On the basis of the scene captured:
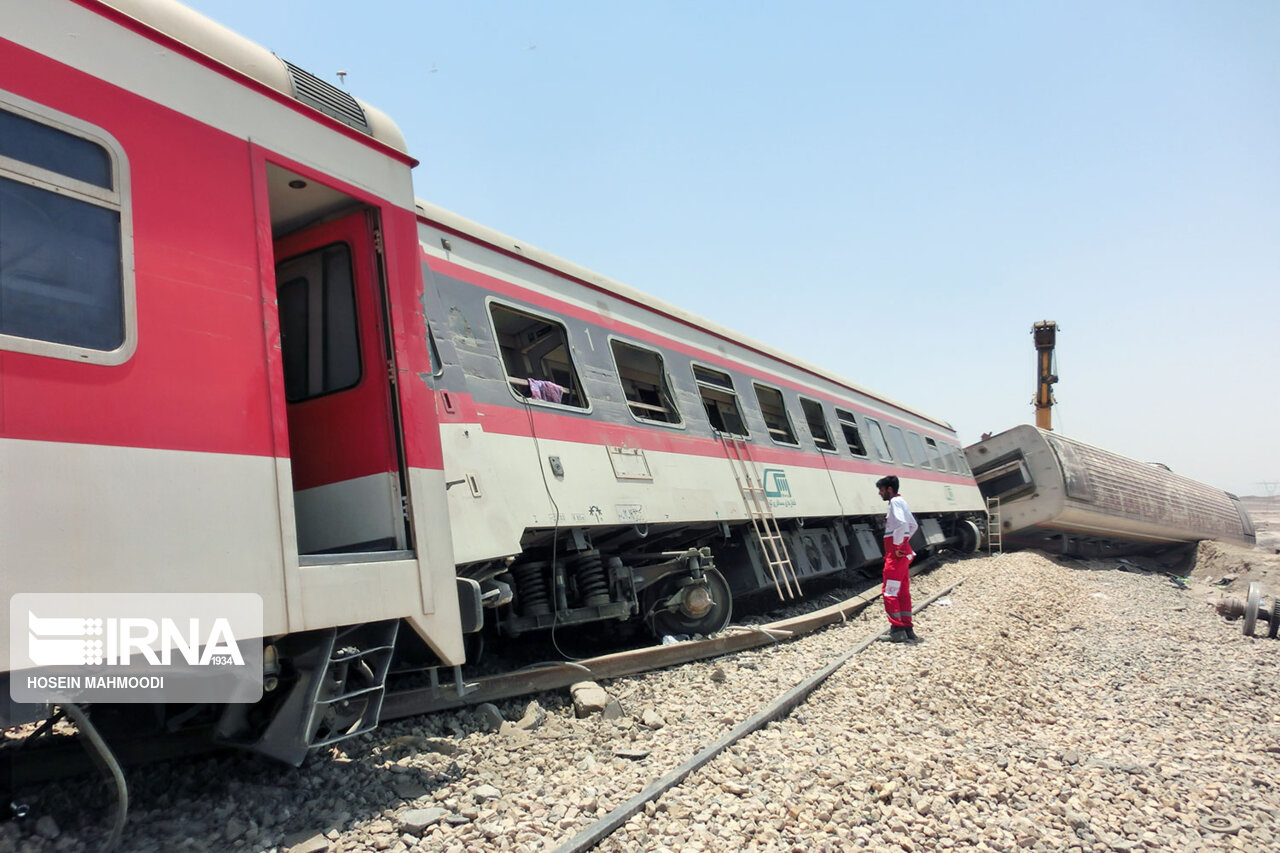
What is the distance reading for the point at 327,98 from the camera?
159 inches

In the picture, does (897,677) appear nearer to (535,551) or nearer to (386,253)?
(535,551)

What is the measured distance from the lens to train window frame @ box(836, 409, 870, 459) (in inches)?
480

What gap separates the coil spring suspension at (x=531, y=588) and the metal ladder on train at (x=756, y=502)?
2.87m

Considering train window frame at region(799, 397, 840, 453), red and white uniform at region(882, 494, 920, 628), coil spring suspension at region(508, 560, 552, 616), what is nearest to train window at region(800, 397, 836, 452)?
train window frame at region(799, 397, 840, 453)

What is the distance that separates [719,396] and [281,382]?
6181 millimetres

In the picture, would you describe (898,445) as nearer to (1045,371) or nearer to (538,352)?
(538,352)

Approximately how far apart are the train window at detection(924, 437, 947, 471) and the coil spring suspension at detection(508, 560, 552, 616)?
39.1ft

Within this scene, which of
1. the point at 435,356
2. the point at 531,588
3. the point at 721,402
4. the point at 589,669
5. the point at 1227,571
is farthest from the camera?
the point at 1227,571

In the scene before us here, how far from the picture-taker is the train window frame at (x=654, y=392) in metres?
7.39

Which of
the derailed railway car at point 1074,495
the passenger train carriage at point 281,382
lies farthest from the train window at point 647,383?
the derailed railway car at point 1074,495

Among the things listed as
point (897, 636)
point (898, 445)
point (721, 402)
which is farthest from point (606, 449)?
point (898, 445)

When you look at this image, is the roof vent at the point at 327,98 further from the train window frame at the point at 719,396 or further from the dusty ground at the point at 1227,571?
the dusty ground at the point at 1227,571

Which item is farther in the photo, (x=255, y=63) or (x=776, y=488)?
(x=776, y=488)

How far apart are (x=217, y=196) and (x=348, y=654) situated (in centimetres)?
199
